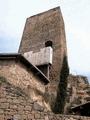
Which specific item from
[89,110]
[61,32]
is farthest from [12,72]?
[61,32]

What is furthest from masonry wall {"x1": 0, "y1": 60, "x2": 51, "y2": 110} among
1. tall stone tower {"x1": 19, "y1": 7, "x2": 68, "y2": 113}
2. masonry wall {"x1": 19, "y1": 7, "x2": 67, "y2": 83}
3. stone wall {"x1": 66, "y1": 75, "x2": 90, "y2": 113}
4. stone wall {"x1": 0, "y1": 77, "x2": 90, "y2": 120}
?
stone wall {"x1": 0, "y1": 77, "x2": 90, "y2": 120}

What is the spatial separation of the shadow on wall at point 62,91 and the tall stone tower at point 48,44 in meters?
0.09

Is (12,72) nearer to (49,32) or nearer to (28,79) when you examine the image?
(28,79)

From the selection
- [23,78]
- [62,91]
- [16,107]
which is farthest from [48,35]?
[16,107]

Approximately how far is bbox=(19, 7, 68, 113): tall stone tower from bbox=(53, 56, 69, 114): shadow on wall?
0.28 feet

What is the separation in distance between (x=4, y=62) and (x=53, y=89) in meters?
5.70

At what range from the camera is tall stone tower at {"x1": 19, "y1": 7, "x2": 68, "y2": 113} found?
19234mm

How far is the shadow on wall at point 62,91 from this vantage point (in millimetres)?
17984

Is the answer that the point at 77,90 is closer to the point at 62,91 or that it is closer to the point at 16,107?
the point at 62,91

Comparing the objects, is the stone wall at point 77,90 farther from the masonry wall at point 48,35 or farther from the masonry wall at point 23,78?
the masonry wall at point 23,78

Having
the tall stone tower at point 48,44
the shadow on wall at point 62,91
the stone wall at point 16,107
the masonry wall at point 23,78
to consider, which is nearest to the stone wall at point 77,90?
the shadow on wall at point 62,91

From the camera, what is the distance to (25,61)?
47.3 feet

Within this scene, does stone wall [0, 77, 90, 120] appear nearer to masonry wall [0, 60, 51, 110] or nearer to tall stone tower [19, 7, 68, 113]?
masonry wall [0, 60, 51, 110]

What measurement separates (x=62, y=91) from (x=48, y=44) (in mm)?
4353
